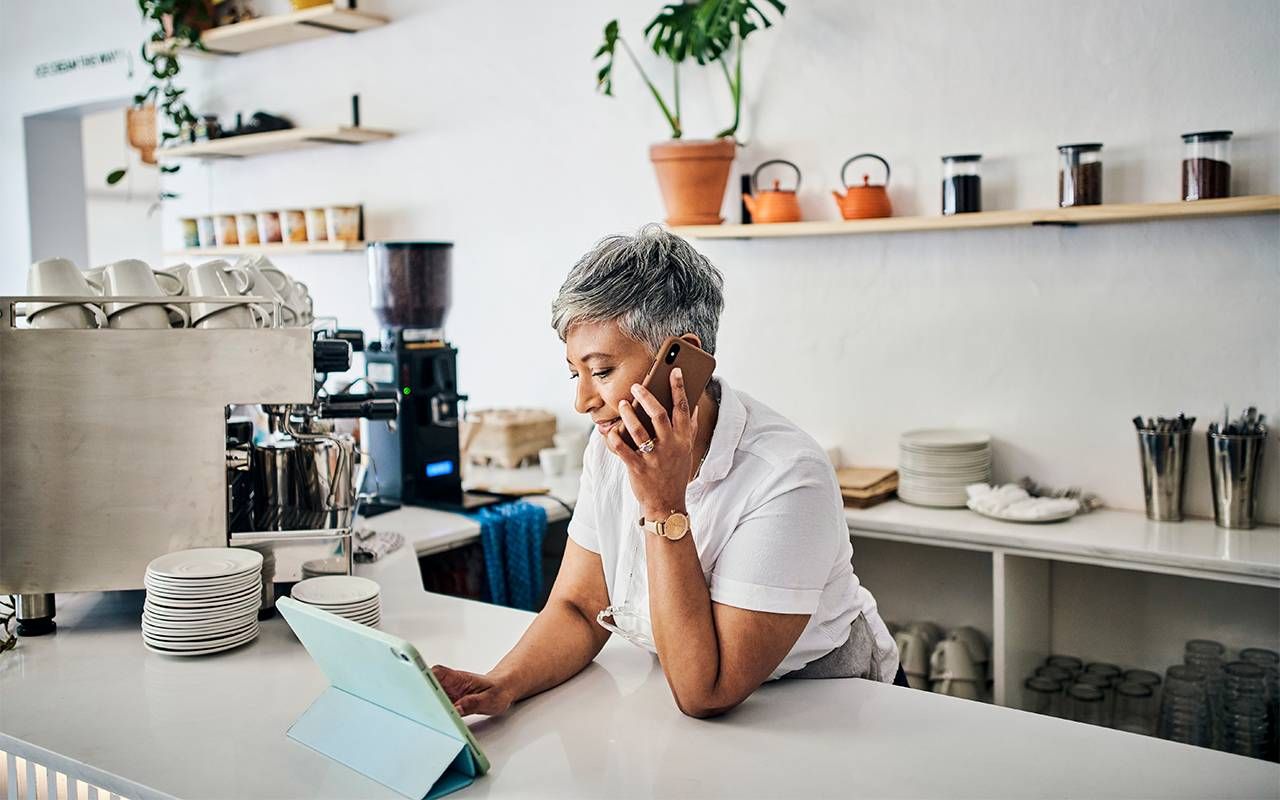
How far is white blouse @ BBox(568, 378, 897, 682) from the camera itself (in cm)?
152

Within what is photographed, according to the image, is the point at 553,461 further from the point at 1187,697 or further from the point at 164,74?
the point at 164,74

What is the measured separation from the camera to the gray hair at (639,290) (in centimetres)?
154

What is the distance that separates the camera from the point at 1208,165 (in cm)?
273

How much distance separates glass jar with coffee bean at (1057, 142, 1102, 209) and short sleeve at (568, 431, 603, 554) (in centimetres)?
172

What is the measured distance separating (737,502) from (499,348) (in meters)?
2.79

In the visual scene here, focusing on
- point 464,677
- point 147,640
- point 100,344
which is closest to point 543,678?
point 464,677

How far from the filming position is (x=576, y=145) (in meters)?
3.98

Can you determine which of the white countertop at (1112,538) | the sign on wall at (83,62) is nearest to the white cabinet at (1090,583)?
the white countertop at (1112,538)

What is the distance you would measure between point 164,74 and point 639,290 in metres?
4.27

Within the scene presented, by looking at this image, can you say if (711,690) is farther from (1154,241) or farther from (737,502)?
(1154,241)

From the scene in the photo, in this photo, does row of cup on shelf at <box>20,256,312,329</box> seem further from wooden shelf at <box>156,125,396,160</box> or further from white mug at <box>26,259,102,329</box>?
wooden shelf at <box>156,125,396,160</box>

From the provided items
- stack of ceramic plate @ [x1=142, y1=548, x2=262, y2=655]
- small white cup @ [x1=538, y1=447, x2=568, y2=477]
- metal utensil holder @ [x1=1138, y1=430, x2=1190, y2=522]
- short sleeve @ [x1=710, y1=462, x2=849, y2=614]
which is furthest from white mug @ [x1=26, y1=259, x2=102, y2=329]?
metal utensil holder @ [x1=1138, y1=430, x2=1190, y2=522]

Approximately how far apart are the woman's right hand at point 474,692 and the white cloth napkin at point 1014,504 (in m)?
1.73

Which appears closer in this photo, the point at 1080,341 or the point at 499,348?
the point at 1080,341
